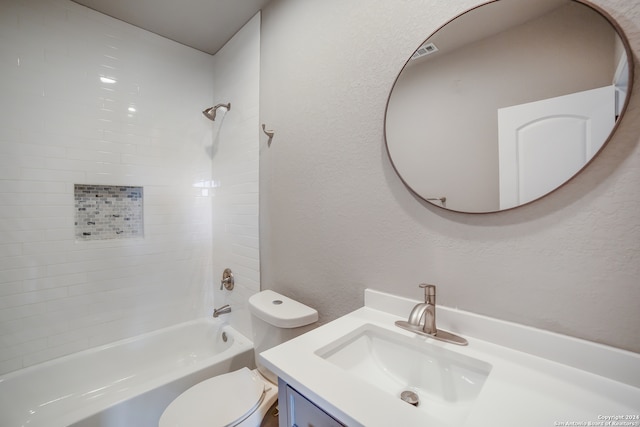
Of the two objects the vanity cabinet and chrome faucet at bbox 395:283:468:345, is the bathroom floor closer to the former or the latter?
the vanity cabinet

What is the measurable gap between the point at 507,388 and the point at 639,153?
2.10ft

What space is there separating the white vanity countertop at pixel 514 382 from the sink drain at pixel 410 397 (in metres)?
0.17

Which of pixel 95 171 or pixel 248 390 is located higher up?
pixel 95 171

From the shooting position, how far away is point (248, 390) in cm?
125

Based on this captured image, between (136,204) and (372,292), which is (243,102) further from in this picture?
(372,292)

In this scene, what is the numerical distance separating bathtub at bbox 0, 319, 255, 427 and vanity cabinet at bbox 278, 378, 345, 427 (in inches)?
41.0

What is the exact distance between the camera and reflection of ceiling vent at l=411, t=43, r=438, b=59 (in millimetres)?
902

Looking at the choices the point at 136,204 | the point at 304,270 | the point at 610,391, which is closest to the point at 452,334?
the point at 610,391

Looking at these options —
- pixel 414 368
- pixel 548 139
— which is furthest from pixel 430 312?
pixel 548 139

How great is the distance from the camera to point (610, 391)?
580 millimetres

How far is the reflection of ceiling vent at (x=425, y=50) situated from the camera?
2.96 ft

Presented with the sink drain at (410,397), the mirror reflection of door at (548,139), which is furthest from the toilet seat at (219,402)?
the mirror reflection of door at (548,139)

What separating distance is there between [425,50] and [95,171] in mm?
2161

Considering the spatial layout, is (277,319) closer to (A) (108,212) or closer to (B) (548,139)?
(B) (548,139)
